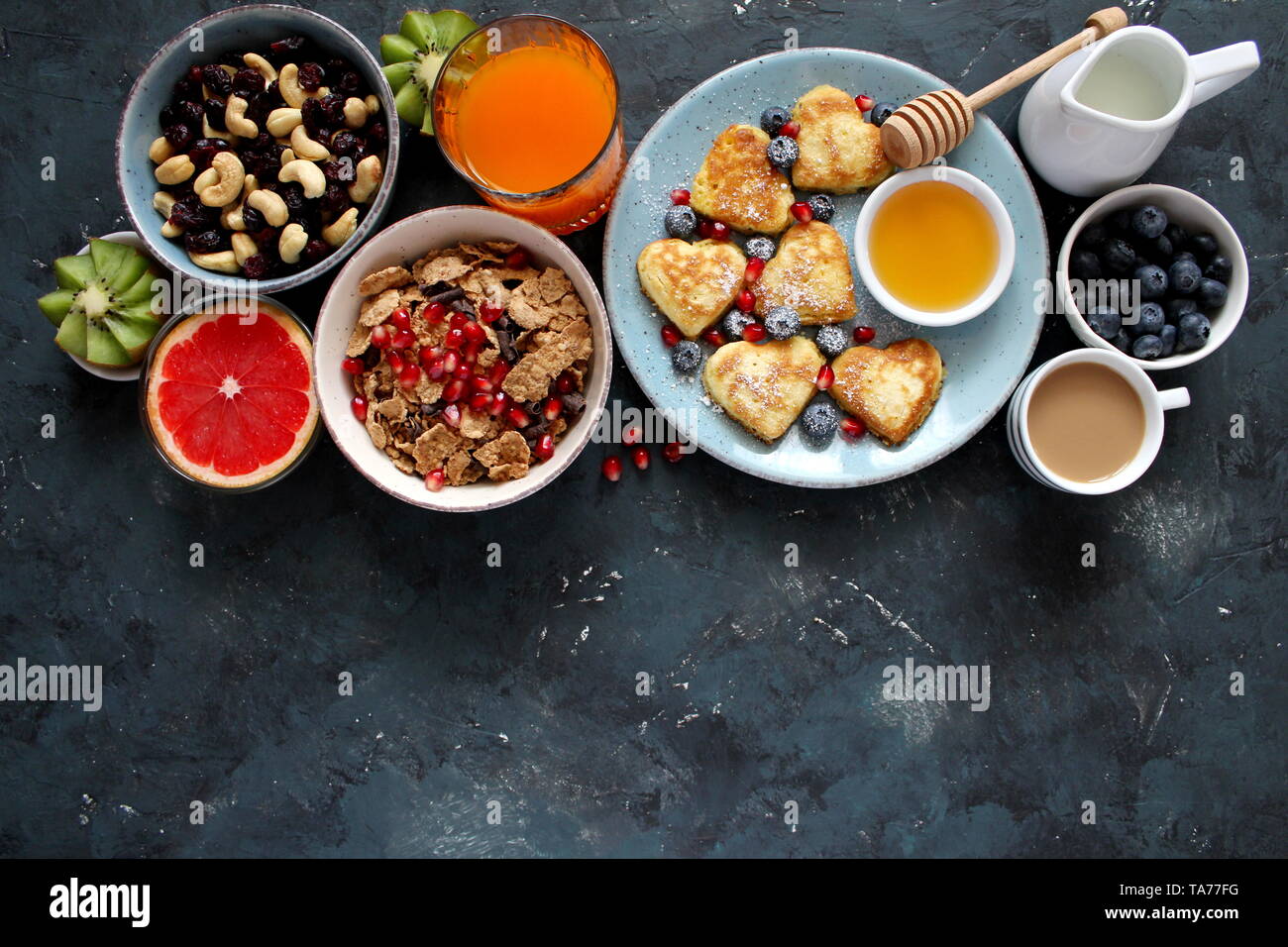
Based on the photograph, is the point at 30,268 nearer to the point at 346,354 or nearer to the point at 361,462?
the point at 346,354

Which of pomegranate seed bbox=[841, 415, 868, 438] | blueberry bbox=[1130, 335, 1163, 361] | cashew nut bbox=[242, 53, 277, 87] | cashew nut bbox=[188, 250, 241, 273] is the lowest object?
pomegranate seed bbox=[841, 415, 868, 438]

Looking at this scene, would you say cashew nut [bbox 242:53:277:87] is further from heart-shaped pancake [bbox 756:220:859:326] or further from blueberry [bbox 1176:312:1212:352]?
blueberry [bbox 1176:312:1212:352]

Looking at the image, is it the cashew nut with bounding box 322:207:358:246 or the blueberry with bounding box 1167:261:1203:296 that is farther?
the blueberry with bounding box 1167:261:1203:296

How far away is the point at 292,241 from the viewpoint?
100.0 inches

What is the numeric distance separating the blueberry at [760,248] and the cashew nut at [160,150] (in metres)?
1.72

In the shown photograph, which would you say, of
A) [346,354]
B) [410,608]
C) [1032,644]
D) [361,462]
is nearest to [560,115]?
[346,354]

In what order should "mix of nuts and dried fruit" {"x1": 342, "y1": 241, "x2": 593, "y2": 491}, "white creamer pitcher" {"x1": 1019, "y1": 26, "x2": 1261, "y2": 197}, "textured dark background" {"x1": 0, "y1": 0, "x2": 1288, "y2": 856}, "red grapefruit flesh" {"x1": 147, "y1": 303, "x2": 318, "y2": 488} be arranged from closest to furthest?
"white creamer pitcher" {"x1": 1019, "y1": 26, "x2": 1261, "y2": 197} → "mix of nuts and dried fruit" {"x1": 342, "y1": 241, "x2": 593, "y2": 491} → "red grapefruit flesh" {"x1": 147, "y1": 303, "x2": 318, "y2": 488} → "textured dark background" {"x1": 0, "y1": 0, "x2": 1288, "y2": 856}

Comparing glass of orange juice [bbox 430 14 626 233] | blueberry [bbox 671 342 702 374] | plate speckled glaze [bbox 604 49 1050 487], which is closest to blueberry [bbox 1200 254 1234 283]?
plate speckled glaze [bbox 604 49 1050 487]

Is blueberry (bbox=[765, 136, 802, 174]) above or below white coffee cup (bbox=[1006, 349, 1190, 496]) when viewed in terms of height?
above

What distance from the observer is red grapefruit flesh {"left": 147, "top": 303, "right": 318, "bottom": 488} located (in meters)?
2.70

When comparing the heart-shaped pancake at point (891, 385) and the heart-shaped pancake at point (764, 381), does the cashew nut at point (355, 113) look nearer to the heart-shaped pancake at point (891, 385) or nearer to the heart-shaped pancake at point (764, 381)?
the heart-shaped pancake at point (764, 381)

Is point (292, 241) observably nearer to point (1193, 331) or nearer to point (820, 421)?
point (820, 421)

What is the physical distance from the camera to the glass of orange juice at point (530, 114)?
257 cm

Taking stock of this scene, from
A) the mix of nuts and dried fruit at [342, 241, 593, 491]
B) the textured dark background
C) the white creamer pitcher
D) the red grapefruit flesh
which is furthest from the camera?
the textured dark background
